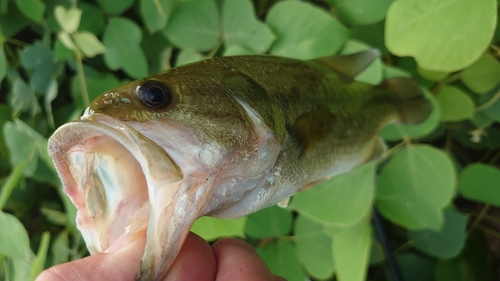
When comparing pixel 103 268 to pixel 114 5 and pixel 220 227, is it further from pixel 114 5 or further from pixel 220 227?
pixel 114 5

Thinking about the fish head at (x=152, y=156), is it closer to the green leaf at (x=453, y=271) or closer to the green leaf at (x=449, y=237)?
the green leaf at (x=449, y=237)

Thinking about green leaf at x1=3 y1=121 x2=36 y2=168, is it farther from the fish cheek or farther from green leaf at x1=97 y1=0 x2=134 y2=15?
the fish cheek

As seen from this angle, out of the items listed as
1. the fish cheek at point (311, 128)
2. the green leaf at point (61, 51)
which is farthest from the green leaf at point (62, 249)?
the fish cheek at point (311, 128)

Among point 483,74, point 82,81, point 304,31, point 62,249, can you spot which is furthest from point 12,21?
point 483,74

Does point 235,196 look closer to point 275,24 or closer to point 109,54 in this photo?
point 275,24

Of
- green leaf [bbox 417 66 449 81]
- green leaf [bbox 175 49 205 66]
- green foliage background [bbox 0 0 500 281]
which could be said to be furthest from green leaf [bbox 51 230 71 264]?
green leaf [bbox 417 66 449 81]
